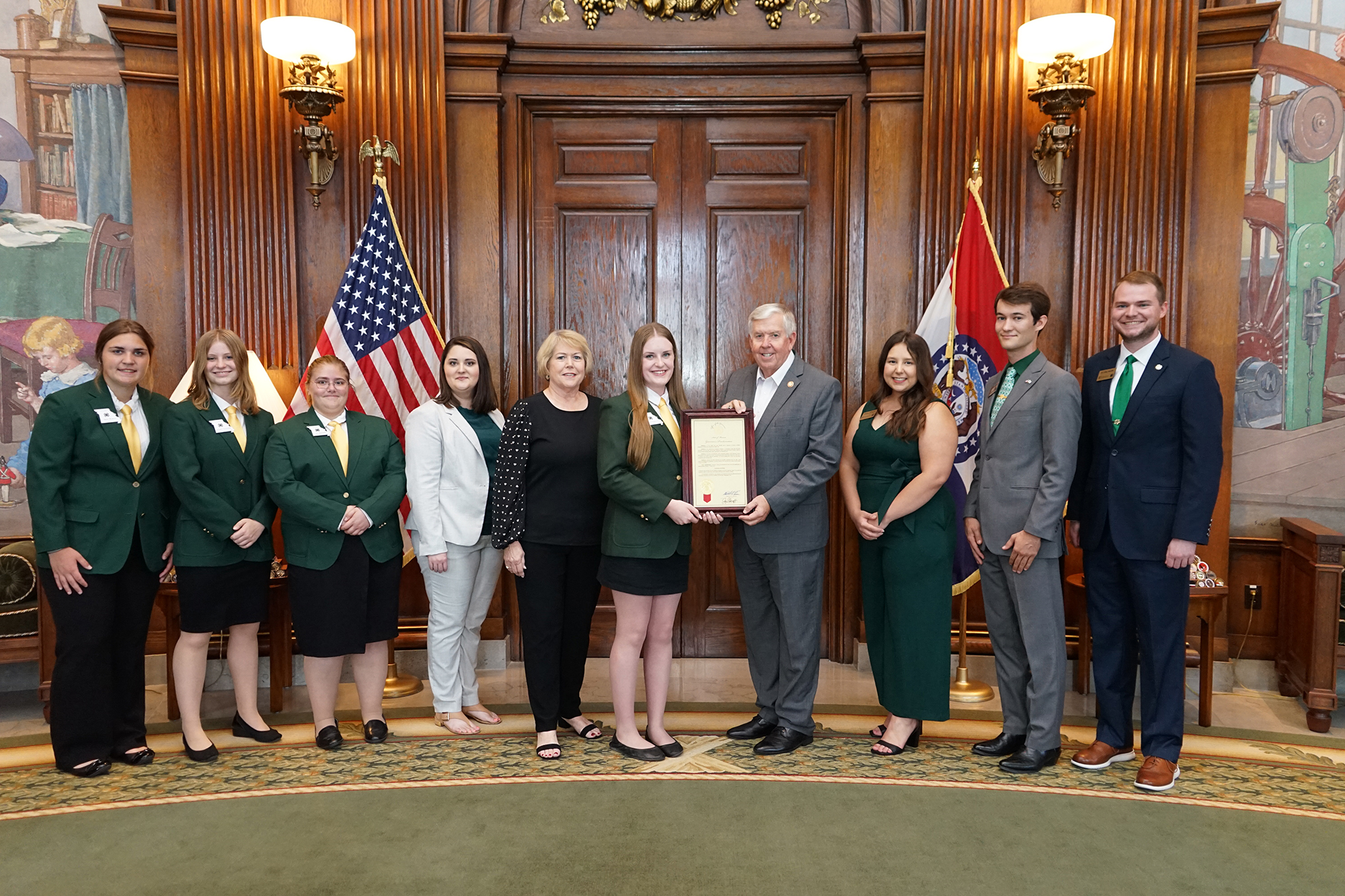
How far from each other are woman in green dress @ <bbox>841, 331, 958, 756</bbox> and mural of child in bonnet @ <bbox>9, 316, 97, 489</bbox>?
156 inches

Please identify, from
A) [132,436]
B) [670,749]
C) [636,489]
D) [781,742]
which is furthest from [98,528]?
[781,742]

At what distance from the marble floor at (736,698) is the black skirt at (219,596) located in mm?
736

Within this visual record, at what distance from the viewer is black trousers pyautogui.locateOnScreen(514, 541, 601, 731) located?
3559mm

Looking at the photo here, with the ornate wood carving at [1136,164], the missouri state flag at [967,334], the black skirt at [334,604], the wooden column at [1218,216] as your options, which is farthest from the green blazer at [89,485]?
the wooden column at [1218,216]

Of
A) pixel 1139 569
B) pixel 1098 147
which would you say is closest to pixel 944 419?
pixel 1139 569

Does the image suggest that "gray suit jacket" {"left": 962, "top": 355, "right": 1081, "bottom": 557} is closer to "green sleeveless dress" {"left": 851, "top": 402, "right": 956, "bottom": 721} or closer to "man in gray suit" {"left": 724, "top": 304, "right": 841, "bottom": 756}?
"green sleeveless dress" {"left": 851, "top": 402, "right": 956, "bottom": 721}

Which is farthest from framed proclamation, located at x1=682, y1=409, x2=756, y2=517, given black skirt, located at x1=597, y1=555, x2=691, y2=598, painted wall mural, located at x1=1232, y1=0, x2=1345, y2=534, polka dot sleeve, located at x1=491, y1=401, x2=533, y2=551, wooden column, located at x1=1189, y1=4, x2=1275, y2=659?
painted wall mural, located at x1=1232, y1=0, x2=1345, y2=534

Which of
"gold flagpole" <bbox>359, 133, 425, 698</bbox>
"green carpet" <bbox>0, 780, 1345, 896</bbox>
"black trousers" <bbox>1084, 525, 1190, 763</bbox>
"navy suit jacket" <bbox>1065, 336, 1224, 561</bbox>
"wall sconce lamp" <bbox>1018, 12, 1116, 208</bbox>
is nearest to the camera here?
"green carpet" <bbox>0, 780, 1345, 896</bbox>

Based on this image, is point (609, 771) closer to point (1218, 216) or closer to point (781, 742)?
point (781, 742)

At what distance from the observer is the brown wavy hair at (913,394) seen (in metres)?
3.44

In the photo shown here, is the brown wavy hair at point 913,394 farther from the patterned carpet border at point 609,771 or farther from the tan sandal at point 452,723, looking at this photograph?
the tan sandal at point 452,723

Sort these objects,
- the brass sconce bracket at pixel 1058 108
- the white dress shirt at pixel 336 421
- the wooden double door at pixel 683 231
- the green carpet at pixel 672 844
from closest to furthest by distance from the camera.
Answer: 1. the green carpet at pixel 672 844
2. the white dress shirt at pixel 336 421
3. the brass sconce bracket at pixel 1058 108
4. the wooden double door at pixel 683 231

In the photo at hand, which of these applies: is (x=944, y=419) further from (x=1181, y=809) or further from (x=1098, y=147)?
(x=1098, y=147)

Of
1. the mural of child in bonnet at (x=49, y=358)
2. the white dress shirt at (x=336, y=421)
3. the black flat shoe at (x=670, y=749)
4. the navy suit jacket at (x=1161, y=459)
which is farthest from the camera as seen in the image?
the mural of child in bonnet at (x=49, y=358)
